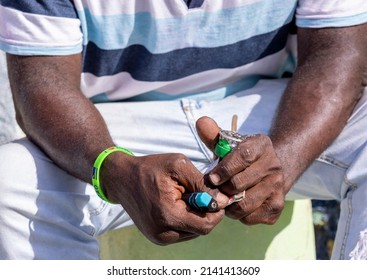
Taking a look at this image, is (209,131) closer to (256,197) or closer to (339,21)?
(256,197)

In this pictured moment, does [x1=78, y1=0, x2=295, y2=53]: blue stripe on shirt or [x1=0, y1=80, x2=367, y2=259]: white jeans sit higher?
[x1=78, y1=0, x2=295, y2=53]: blue stripe on shirt

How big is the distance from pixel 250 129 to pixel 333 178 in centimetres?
28

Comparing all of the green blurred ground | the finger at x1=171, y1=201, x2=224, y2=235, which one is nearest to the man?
the finger at x1=171, y1=201, x2=224, y2=235

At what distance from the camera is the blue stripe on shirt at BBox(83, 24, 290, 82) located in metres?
2.56

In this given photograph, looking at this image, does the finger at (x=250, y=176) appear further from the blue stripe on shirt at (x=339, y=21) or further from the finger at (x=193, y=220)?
the blue stripe on shirt at (x=339, y=21)

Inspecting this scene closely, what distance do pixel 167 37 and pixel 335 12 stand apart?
0.47 m

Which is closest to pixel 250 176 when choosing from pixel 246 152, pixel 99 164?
pixel 246 152

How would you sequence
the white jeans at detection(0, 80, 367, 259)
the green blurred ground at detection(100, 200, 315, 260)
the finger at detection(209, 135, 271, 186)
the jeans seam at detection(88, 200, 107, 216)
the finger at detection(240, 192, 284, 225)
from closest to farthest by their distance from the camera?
the finger at detection(209, 135, 271, 186), the finger at detection(240, 192, 284, 225), the white jeans at detection(0, 80, 367, 259), the jeans seam at detection(88, 200, 107, 216), the green blurred ground at detection(100, 200, 315, 260)

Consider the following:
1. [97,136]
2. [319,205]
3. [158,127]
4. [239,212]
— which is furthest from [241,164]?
[319,205]

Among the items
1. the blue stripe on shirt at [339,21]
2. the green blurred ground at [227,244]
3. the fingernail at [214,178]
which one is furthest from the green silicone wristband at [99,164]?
the blue stripe on shirt at [339,21]

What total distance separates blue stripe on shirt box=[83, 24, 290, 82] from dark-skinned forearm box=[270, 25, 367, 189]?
130mm

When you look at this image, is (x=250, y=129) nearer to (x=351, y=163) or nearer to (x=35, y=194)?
(x=351, y=163)

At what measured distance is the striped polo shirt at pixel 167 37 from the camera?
7.83ft

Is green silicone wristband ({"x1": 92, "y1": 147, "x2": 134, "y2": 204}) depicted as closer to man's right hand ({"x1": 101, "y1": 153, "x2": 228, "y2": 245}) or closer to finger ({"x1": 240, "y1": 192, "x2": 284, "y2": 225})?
man's right hand ({"x1": 101, "y1": 153, "x2": 228, "y2": 245})
